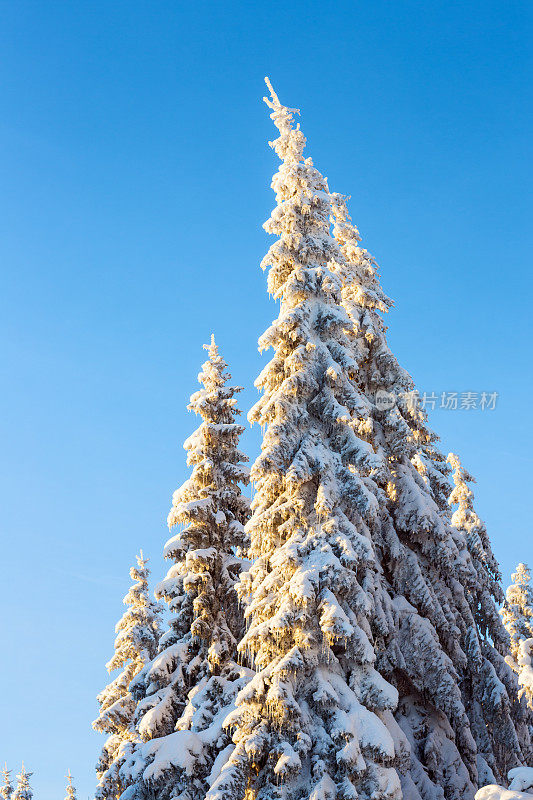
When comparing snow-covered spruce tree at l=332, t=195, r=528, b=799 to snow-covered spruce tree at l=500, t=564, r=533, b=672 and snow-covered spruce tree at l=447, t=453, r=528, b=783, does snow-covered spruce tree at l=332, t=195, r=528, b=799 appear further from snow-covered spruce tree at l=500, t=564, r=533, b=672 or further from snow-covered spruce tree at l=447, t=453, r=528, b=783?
snow-covered spruce tree at l=500, t=564, r=533, b=672

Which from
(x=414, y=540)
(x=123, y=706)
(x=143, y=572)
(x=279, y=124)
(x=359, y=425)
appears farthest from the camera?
(x=143, y=572)

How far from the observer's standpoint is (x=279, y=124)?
2103 cm

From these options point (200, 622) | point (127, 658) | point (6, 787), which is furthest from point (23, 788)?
point (200, 622)

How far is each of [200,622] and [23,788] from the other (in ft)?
99.6

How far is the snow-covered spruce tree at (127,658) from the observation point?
28.4 metres

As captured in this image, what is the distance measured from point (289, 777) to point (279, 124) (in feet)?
54.9

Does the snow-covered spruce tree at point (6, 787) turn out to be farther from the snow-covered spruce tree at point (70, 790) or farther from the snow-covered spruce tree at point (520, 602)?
the snow-covered spruce tree at point (520, 602)

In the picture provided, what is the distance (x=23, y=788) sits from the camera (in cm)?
4291

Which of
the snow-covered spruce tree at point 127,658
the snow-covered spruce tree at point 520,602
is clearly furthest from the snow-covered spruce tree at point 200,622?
the snow-covered spruce tree at point 520,602

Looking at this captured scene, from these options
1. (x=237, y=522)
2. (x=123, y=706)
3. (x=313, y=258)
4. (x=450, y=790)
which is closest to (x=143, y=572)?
(x=123, y=706)

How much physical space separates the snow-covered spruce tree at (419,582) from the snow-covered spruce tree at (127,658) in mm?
11972

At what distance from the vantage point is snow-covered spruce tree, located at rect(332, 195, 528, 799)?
19.8m

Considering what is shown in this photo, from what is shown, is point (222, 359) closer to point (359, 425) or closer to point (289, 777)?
point (359, 425)

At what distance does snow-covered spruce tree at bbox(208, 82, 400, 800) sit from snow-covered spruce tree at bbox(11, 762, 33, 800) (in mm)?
33517
